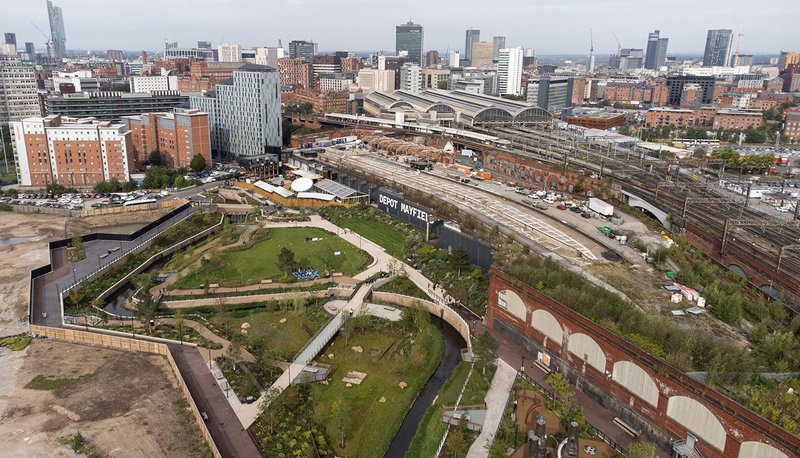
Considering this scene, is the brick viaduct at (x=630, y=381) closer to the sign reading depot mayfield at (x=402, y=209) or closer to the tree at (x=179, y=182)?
the sign reading depot mayfield at (x=402, y=209)

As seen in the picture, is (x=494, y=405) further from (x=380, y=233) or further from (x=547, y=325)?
(x=380, y=233)

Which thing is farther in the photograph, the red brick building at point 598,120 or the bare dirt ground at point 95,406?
the red brick building at point 598,120

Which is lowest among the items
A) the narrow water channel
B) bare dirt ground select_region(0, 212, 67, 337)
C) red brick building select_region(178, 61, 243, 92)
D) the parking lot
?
the narrow water channel

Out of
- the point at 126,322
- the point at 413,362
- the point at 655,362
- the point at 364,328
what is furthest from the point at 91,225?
the point at 655,362

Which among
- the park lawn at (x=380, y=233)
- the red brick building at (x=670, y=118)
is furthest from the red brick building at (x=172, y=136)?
the red brick building at (x=670, y=118)

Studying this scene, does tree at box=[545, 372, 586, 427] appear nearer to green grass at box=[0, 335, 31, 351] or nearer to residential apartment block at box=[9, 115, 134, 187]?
green grass at box=[0, 335, 31, 351]

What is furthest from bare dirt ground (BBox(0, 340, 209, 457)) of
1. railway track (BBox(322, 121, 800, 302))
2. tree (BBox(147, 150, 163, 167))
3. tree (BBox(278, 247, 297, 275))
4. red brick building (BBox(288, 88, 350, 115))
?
red brick building (BBox(288, 88, 350, 115))

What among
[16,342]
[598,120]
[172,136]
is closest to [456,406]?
[16,342]
